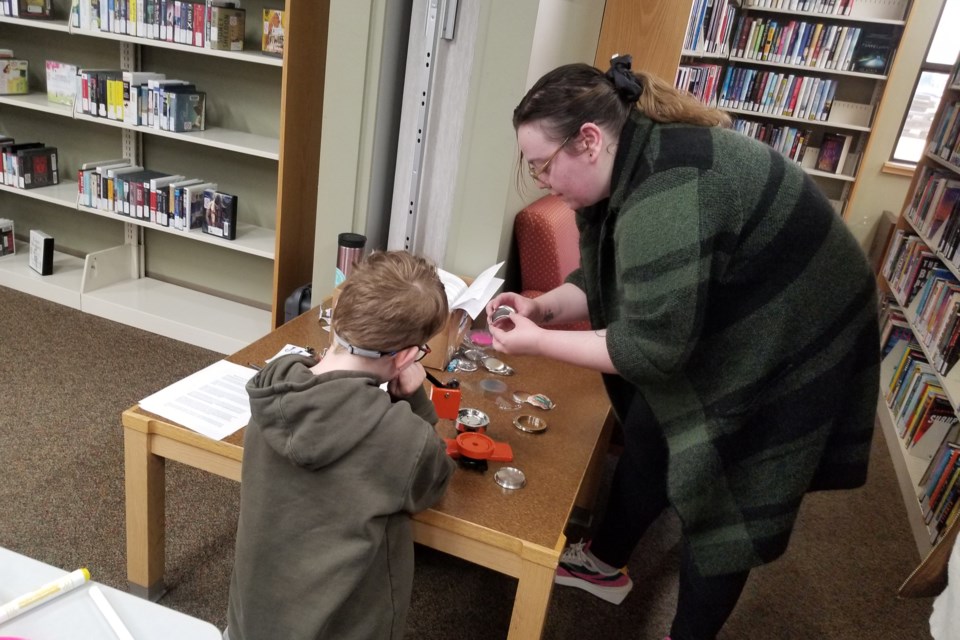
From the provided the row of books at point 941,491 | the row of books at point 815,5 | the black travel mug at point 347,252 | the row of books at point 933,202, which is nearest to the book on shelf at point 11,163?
the black travel mug at point 347,252

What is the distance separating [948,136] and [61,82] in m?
4.11

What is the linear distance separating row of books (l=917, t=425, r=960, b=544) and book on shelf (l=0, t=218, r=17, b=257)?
13.1 ft

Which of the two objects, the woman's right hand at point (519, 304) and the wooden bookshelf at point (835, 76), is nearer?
the woman's right hand at point (519, 304)

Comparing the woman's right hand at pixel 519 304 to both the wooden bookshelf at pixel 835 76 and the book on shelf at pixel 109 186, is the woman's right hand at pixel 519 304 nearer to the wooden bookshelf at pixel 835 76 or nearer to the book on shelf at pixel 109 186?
the book on shelf at pixel 109 186

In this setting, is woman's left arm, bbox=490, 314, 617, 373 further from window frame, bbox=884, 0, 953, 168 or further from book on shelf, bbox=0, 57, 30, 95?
window frame, bbox=884, 0, 953, 168

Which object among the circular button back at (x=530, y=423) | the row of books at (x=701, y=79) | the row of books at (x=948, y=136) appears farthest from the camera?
the row of books at (x=701, y=79)

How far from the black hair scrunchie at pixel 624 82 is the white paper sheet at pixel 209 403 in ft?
2.98

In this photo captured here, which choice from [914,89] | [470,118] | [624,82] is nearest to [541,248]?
[470,118]

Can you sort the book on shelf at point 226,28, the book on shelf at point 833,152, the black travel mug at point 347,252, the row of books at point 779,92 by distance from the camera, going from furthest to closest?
1. the book on shelf at point 833,152
2. the row of books at point 779,92
3. the book on shelf at point 226,28
4. the black travel mug at point 347,252

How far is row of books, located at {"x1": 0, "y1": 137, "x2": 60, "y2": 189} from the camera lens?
3.10 meters

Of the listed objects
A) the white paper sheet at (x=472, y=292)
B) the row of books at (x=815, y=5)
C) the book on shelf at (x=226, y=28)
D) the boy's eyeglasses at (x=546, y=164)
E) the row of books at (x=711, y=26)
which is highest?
the row of books at (x=815, y=5)

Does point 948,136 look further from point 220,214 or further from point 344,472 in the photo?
point 344,472

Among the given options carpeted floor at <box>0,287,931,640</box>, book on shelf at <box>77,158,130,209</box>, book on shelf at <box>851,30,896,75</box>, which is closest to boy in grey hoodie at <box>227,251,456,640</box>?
carpeted floor at <box>0,287,931,640</box>

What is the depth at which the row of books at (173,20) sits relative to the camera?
261 centimetres
